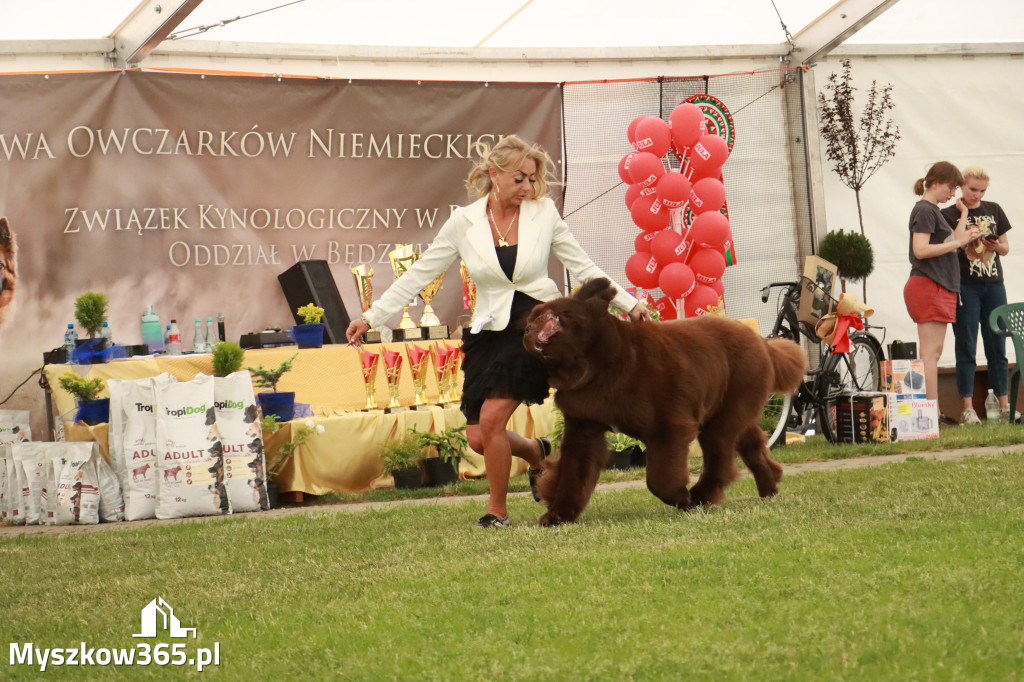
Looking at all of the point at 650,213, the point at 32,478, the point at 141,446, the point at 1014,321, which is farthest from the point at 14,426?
the point at 1014,321

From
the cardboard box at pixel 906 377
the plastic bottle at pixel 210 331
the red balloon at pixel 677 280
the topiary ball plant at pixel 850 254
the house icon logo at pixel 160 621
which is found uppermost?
the topiary ball plant at pixel 850 254

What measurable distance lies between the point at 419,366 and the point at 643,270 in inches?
81.8

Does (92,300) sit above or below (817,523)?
above

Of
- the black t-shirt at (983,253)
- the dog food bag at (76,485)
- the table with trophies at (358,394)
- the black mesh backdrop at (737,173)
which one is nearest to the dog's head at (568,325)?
the table with trophies at (358,394)

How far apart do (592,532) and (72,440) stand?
393 centimetres

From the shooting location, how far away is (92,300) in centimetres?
689

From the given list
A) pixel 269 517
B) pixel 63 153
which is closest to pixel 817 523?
pixel 269 517

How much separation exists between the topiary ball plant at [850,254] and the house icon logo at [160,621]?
7.41 metres

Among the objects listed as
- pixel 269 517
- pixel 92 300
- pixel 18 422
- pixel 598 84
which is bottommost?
pixel 269 517

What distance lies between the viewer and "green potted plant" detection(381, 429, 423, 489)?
6.84 m

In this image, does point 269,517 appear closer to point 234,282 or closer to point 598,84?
point 234,282

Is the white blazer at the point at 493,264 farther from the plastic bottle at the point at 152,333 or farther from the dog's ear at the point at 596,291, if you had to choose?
the plastic bottle at the point at 152,333

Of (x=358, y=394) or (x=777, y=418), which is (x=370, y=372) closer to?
(x=358, y=394)

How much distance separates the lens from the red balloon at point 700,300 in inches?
333
